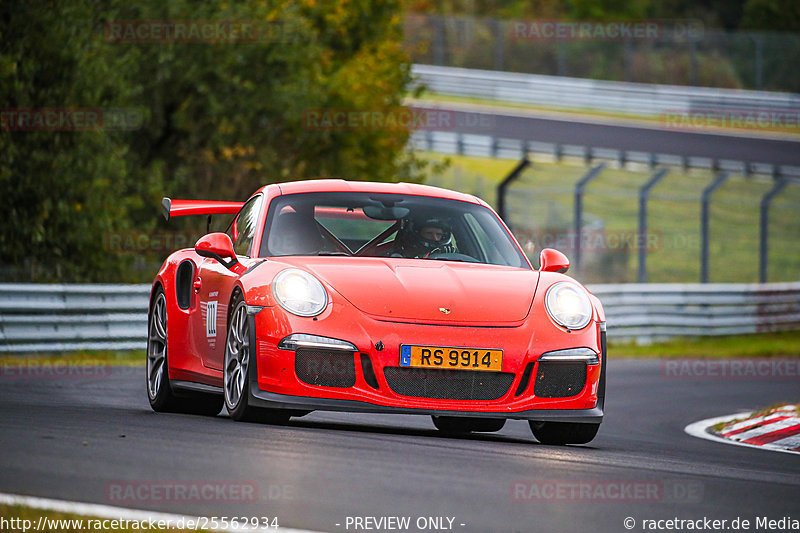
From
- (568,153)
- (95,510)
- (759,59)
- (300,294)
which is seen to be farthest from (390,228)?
(759,59)

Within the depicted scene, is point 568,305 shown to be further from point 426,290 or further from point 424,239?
point 424,239

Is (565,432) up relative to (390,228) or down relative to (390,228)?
down

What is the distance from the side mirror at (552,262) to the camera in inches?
368

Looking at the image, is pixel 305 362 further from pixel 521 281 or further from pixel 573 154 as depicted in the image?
pixel 573 154

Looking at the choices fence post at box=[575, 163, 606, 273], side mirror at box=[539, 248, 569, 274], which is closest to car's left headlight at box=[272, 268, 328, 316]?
side mirror at box=[539, 248, 569, 274]

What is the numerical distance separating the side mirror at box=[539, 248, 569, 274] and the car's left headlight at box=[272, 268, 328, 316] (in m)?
1.58

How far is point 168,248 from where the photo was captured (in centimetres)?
2547

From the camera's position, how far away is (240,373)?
8609 millimetres

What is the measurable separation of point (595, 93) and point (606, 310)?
2103 centimetres

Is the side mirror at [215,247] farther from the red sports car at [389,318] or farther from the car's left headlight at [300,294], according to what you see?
the car's left headlight at [300,294]

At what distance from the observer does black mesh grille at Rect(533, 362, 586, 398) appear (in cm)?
847

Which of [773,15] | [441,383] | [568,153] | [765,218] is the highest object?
[441,383]

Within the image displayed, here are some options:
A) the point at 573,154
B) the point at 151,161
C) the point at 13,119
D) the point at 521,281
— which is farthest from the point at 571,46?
the point at 521,281

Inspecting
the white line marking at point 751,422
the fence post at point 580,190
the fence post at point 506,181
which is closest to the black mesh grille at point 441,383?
the white line marking at point 751,422
